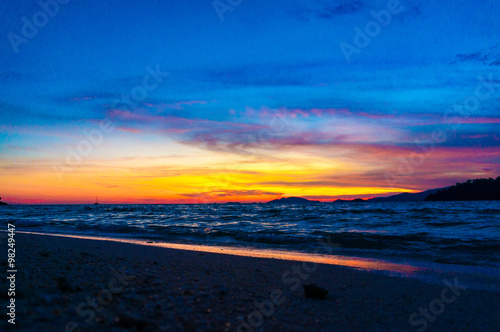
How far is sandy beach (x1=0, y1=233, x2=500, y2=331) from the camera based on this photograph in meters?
3.49

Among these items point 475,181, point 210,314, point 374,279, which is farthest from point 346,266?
point 475,181

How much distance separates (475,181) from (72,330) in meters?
136

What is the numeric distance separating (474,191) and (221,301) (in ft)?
416

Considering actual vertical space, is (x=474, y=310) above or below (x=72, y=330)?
below

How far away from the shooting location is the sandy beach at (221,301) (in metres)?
3.49

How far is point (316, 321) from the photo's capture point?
3.99 meters

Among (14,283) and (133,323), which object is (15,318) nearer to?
(133,323)

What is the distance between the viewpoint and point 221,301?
4.48 metres
